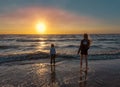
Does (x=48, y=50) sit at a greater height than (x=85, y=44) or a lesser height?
lesser

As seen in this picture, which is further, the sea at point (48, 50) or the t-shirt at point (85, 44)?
the sea at point (48, 50)

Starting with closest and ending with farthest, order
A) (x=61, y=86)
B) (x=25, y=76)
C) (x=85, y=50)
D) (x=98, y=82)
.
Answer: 1. (x=61, y=86)
2. (x=98, y=82)
3. (x=25, y=76)
4. (x=85, y=50)

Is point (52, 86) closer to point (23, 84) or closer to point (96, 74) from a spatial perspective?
point (23, 84)

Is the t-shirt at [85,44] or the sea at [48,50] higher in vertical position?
the t-shirt at [85,44]

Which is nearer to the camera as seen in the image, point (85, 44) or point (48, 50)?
point (85, 44)

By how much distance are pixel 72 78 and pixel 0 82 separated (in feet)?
11.3

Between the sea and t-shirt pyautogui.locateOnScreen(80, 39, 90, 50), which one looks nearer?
t-shirt pyautogui.locateOnScreen(80, 39, 90, 50)

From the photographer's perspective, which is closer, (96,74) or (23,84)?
(23,84)

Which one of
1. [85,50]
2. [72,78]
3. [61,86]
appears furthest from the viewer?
[85,50]

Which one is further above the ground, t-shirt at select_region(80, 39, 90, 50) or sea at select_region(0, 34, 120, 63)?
t-shirt at select_region(80, 39, 90, 50)

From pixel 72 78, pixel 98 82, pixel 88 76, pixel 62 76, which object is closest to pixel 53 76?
pixel 62 76

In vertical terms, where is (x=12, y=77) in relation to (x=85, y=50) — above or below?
below

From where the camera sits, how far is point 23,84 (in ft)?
30.0

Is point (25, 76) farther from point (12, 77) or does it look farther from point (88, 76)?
point (88, 76)
